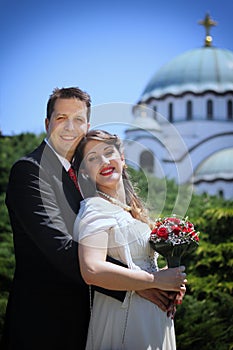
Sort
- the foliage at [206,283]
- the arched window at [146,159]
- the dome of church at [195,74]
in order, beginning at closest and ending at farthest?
1. the arched window at [146,159]
2. the foliage at [206,283]
3. the dome of church at [195,74]

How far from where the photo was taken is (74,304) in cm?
272

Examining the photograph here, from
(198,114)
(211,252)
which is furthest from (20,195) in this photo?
(198,114)

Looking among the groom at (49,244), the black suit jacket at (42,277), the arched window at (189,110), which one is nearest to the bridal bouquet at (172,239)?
the groom at (49,244)

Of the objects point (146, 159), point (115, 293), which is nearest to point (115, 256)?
point (115, 293)

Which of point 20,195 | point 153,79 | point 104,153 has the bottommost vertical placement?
point 20,195

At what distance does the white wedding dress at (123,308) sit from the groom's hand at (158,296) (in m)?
0.04

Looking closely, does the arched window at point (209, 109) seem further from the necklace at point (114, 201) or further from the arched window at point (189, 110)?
the necklace at point (114, 201)

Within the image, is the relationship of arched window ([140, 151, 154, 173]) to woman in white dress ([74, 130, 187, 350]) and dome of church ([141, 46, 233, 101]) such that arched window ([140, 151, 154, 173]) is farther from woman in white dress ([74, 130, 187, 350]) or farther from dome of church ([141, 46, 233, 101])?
dome of church ([141, 46, 233, 101])

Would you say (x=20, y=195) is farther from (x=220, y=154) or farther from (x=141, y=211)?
(x=220, y=154)

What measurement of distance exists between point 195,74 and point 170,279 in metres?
32.7

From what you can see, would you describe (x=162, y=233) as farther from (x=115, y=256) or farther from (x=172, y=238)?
(x=115, y=256)

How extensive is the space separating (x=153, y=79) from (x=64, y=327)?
111ft

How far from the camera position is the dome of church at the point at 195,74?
3353 cm

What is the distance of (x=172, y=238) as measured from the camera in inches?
104
